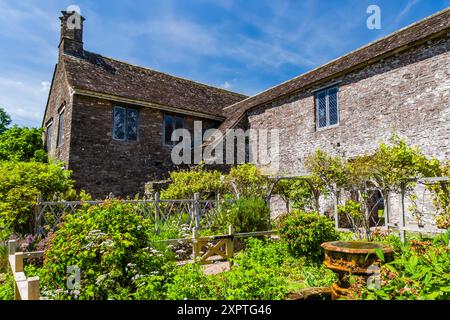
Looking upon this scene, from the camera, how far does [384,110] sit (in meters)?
12.3

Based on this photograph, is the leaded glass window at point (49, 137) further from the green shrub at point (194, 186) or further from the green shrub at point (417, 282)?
the green shrub at point (417, 282)

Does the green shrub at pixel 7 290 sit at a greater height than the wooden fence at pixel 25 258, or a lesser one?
lesser

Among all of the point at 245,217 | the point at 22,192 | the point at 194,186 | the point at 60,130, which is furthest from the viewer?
the point at 60,130

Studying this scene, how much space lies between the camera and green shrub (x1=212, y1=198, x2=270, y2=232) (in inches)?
386

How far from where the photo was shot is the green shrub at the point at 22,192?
8.32 meters

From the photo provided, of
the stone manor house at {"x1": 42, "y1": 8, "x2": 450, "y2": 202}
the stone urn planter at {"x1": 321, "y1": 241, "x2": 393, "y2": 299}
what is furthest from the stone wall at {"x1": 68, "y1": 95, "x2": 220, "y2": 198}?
the stone urn planter at {"x1": 321, "y1": 241, "x2": 393, "y2": 299}

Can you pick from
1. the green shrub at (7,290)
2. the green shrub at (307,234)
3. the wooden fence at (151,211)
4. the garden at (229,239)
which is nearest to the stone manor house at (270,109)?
the garden at (229,239)

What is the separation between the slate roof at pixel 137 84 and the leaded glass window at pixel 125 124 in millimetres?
825

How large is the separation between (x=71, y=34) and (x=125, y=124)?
18.8 feet

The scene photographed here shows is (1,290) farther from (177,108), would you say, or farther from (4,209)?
(177,108)

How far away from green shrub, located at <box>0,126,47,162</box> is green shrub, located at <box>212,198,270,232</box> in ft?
40.6

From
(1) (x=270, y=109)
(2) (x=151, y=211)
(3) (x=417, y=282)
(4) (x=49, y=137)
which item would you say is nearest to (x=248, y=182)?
(2) (x=151, y=211)

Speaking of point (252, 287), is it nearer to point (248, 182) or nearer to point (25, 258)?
point (25, 258)

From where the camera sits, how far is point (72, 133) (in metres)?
14.4
